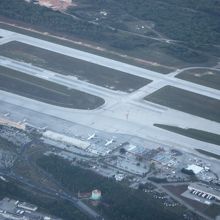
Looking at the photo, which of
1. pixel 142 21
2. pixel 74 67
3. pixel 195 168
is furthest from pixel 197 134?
pixel 142 21

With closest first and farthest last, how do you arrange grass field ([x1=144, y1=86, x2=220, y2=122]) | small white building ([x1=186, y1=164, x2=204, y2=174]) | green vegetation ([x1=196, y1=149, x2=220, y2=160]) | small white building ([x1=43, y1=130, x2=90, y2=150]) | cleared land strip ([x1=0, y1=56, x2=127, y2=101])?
small white building ([x1=186, y1=164, x2=204, y2=174]), green vegetation ([x1=196, y1=149, x2=220, y2=160]), small white building ([x1=43, y1=130, x2=90, y2=150]), grass field ([x1=144, y1=86, x2=220, y2=122]), cleared land strip ([x1=0, y1=56, x2=127, y2=101])

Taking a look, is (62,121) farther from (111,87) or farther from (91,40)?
(91,40)

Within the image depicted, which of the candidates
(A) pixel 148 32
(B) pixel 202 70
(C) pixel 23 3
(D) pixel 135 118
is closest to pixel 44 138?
(D) pixel 135 118

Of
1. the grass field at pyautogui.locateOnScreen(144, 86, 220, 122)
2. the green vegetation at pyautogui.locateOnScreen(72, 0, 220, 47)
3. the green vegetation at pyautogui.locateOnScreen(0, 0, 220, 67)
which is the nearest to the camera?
the grass field at pyautogui.locateOnScreen(144, 86, 220, 122)

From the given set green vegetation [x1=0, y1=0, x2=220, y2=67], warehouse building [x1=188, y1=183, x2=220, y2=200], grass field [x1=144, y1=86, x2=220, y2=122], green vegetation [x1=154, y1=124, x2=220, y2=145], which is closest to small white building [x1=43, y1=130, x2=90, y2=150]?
green vegetation [x1=154, y1=124, x2=220, y2=145]

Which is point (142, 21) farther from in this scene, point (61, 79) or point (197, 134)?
point (197, 134)

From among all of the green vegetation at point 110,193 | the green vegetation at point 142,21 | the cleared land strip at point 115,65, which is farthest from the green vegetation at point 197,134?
the green vegetation at point 142,21

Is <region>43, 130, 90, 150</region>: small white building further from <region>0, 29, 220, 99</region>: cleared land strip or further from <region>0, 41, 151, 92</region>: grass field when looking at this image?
<region>0, 29, 220, 99</region>: cleared land strip
